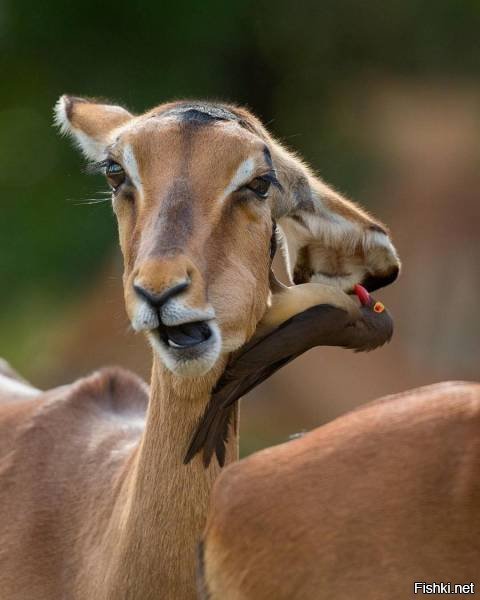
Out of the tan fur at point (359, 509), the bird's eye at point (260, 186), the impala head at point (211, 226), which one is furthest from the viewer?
the bird's eye at point (260, 186)

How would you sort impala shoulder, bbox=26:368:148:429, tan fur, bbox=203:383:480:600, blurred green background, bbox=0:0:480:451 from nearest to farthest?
tan fur, bbox=203:383:480:600
impala shoulder, bbox=26:368:148:429
blurred green background, bbox=0:0:480:451

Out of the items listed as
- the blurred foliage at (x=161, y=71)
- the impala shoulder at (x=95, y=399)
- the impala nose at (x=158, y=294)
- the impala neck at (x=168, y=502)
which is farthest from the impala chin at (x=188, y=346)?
the blurred foliage at (x=161, y=71)

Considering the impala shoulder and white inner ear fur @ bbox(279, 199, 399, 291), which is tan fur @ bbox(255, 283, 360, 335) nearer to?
white inner ear fur @ bbox(279, 199, 399, 291)

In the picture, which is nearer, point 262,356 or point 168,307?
Result: point 168,307

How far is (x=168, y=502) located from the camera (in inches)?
178

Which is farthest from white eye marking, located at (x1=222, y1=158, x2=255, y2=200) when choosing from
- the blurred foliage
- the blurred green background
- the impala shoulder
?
the blurred foliage

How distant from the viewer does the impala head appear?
13.7 ft

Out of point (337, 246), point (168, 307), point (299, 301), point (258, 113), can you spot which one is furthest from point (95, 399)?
point (258, 113)

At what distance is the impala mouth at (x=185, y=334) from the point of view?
13.7 ft

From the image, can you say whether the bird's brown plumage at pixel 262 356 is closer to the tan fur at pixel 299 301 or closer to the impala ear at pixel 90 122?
the tan fur at pixel 299 301

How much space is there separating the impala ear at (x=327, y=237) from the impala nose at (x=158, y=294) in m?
1.01

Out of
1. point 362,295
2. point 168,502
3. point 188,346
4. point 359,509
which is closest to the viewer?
point 359,509

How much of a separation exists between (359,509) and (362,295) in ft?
5.96

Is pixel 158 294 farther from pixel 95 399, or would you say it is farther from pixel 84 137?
pixel 95 399
